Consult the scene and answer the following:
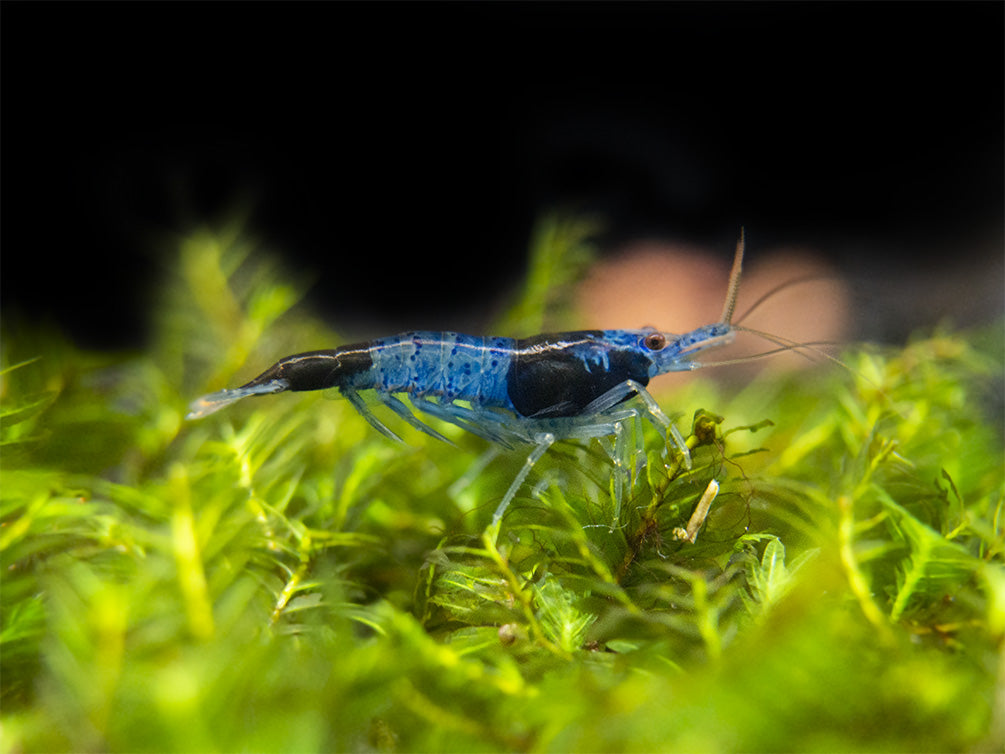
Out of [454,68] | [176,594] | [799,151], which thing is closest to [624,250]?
[799,151]

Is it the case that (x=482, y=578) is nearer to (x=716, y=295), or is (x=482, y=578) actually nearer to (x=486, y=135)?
(x=716, y=295)

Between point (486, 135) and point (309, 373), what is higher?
point (486, 135)

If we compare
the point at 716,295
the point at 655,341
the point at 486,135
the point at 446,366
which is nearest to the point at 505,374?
the point at 446,366

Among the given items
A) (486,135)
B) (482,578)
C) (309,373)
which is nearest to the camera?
(482,578)

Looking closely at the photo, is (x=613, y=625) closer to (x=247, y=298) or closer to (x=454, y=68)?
(x=247, y=298)

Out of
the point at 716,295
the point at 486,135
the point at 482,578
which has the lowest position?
the point at 482,578

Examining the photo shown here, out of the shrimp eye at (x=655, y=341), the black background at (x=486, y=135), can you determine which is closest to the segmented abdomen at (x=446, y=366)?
the shrimp eye at (x=655, y=341)
